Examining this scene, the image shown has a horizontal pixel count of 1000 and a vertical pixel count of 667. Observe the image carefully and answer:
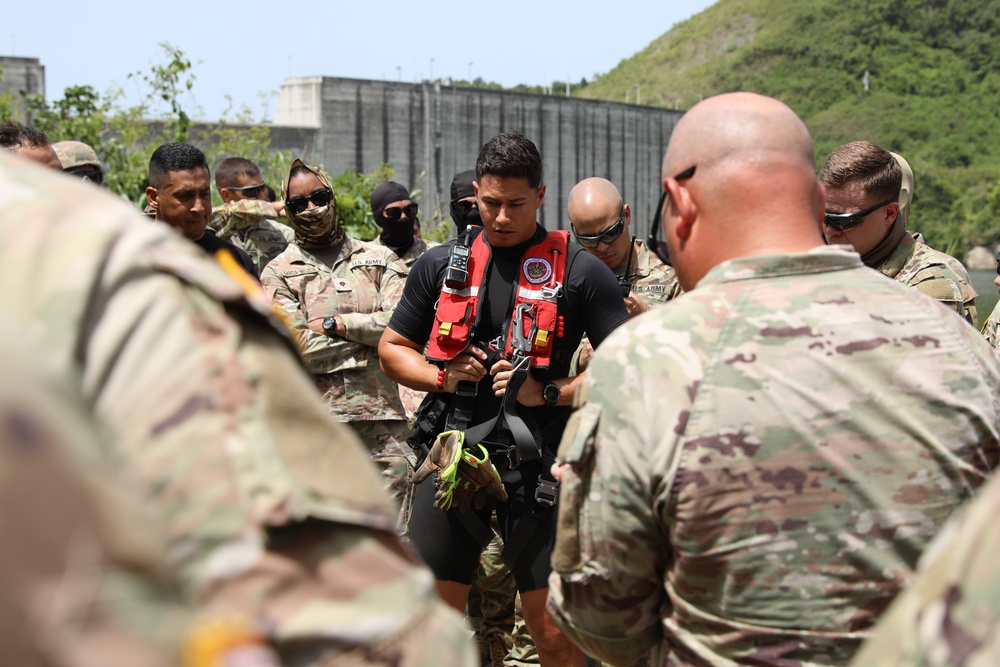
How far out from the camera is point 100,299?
1.12 m

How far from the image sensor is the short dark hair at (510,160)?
417cm

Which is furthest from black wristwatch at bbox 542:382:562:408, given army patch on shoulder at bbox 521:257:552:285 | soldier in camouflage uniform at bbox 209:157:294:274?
soldier in camouflage uniform at bbox 209:157:294:274

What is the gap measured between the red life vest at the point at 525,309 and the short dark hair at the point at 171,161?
166cm

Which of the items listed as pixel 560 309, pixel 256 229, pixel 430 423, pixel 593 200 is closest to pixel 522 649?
pixel 430 423

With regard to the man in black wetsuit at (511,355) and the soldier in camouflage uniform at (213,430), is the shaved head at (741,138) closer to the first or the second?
the soldier in camouflage uniform at (213,430)

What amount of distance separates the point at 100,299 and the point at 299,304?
180 inches

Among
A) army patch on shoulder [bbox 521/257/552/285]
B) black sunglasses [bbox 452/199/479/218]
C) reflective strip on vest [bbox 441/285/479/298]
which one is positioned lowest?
reflective strip on vest [bbox 441/285/479/298]

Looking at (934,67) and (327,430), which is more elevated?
(934,67)

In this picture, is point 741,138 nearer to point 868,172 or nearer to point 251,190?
point 868,172

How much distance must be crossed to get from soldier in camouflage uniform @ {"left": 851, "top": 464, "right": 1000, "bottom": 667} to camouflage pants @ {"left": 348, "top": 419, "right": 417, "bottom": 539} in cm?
461

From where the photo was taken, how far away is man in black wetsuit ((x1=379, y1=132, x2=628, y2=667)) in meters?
3.95

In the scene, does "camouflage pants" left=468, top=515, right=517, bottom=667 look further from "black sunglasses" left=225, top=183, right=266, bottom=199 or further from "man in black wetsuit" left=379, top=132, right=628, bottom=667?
"black sunglasses" left=225, top=183, right=266, bottom=199

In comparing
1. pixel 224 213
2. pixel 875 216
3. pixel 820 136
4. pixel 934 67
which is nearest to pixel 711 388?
pixel 875 216

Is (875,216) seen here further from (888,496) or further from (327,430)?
(327,430)
